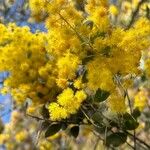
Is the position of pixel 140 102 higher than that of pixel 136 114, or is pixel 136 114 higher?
pixel 140 102

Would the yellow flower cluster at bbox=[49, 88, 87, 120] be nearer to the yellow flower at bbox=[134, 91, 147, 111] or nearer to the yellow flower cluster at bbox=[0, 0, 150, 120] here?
the yellow flower cluster at bbox=[0, 0, 150, 120]

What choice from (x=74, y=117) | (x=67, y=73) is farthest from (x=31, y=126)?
(x=67, y=73)

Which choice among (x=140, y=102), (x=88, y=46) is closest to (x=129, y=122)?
(x=88, y=46)

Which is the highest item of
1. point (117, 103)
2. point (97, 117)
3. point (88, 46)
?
point (88, 46)

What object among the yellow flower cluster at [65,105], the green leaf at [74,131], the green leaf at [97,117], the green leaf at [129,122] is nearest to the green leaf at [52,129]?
the green leaf at [74,131]

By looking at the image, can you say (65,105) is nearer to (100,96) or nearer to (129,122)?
(100,96)

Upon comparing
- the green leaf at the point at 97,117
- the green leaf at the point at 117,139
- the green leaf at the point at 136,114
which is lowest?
the green leaf at the point at 117,139

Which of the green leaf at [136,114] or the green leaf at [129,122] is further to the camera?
the green leaf at [136,114]

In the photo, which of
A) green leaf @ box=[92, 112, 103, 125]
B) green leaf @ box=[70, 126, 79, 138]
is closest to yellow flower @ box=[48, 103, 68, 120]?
green leaf @ box=[92, 112, 103, 125]

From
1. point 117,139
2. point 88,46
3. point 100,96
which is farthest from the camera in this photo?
point 117,139

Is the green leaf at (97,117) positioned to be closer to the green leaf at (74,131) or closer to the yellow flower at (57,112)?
the green leaf at (74,131)
